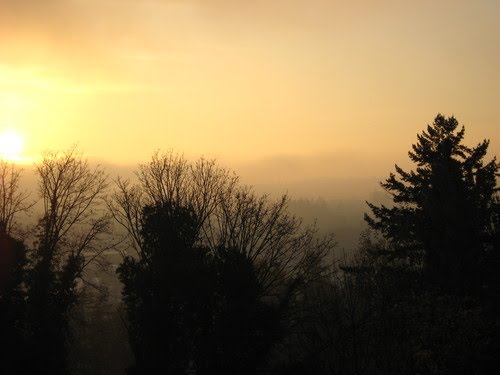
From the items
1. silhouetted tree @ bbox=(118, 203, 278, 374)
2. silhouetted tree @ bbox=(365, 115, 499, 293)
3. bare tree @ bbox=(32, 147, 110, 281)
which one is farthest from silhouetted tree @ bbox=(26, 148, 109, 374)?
silhouetted tree @ bbox=(365, 115, 499, 293)

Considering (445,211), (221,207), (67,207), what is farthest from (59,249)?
(445,211)

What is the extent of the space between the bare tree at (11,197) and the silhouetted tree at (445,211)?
818 inches

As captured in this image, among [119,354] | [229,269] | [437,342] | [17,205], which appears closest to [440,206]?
[437,342]

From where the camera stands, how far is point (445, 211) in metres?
20.0

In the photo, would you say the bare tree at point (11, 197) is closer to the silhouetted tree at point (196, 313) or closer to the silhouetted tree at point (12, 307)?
the silhouetted tree at point (12, 307)

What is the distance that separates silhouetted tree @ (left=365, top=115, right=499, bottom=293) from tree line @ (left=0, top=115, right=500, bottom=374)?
7 cm

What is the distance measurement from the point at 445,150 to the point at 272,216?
11.0 m

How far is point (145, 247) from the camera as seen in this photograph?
1798cm

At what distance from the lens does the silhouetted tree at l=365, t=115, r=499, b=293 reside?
64.3 feet

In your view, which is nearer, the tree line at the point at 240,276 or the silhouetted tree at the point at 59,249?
the tree line at the point at 240,276

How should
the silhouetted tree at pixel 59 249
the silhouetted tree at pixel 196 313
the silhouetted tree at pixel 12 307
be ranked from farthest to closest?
the silhouetted tree at pixel 59 249, the silhouetted tree at pixel 12 307, the silhouetted tree at pixel 196 313

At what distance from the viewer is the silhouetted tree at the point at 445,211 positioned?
771 inches

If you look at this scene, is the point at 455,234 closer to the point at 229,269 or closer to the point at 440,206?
the point at 440,206

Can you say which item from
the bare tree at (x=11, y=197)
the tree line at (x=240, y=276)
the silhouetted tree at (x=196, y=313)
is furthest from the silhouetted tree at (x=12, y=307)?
the silhouetted tree at (x=196, y=313)
